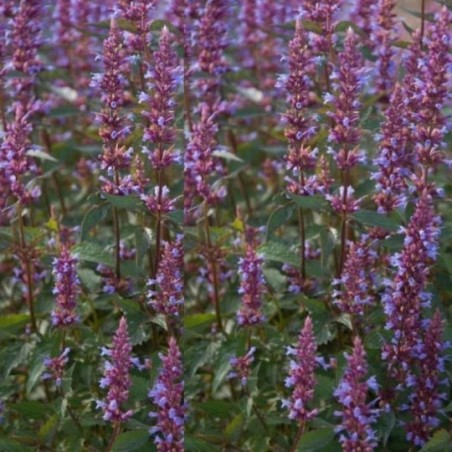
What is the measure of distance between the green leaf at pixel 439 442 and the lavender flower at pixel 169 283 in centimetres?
137

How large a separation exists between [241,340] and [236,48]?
9.10ft

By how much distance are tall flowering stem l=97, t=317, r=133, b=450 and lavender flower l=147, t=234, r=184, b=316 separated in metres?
0.23

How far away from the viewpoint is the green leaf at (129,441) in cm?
429

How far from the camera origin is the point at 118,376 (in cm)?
406

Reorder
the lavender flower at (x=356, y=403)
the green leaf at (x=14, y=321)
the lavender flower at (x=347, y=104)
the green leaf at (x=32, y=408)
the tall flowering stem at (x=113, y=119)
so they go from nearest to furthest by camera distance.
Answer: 1. the lavender flower at (x=356, y=403)
2. the tall flowering stem at (x=113, y=119)
3. the lavender flower at (x=347, y=104)
4. the green leaf at (x=32, y=408)
5. the green leaf at (x=14, y=321)

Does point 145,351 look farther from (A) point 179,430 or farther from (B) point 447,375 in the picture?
(B) point 447,375

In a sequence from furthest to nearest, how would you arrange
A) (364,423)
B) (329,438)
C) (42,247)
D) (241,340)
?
(42,247), (241,340), (329,438), (364,423)

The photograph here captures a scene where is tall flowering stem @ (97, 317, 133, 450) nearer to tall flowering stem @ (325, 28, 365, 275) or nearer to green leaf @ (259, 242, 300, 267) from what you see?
green leaf @ (259, 242, 300, 267)

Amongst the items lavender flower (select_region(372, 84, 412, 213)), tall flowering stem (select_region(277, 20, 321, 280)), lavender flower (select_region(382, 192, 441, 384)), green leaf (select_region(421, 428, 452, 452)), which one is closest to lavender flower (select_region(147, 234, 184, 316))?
tall flowering stem (select_region(277, 20, 321, 280))

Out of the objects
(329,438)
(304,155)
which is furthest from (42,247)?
(329,438)

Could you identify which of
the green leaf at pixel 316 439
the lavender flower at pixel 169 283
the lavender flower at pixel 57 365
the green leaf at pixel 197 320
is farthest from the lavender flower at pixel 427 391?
the lavender flower at pixel 57 365

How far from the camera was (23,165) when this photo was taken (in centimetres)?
459

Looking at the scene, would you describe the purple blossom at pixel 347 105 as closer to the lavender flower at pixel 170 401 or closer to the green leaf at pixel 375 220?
the green leaf at pixel 375 220

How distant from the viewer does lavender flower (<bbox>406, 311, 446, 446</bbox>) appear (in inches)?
173
